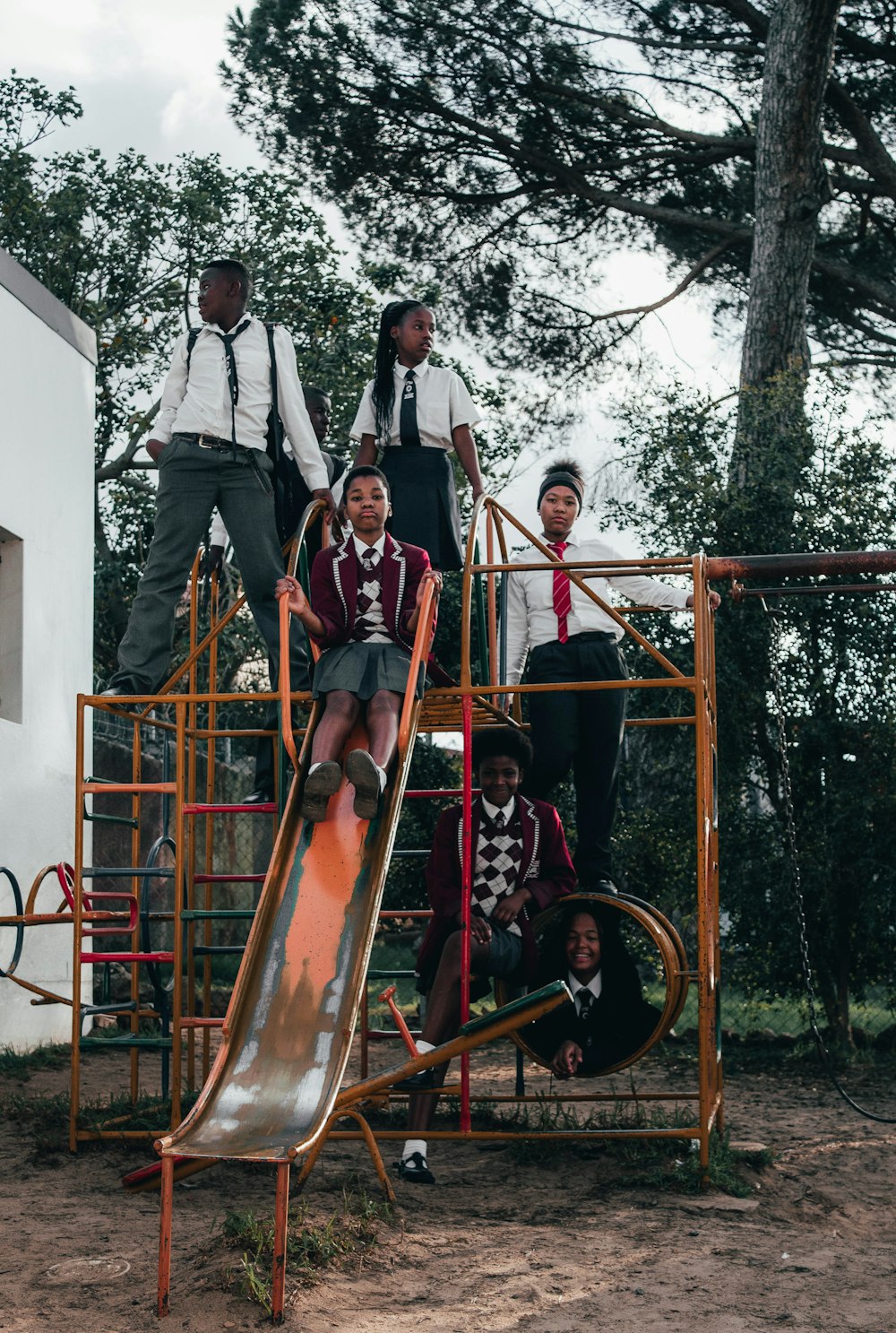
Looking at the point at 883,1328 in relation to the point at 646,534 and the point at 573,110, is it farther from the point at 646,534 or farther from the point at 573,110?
the point at 573,110

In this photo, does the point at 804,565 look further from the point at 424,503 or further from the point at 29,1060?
the point at 29,1060

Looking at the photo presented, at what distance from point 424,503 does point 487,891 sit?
170cm

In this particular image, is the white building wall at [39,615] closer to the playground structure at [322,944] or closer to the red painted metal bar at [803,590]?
the playground structure at [322,944]

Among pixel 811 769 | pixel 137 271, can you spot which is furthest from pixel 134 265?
pixel 811 769

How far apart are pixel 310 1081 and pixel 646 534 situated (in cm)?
623

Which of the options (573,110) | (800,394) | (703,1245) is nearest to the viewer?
(703,1245)

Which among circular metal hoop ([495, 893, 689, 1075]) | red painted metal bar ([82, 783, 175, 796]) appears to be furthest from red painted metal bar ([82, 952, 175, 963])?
circular metal hoop ([495, 893, 689, 1075])

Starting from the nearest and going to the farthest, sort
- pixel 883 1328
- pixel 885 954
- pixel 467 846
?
pixel 883 1328
pixel 467 846
pixel 885 954

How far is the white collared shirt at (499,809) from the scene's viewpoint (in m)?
6.10

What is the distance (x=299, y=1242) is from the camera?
4.45 m

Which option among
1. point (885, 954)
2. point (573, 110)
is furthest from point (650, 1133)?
point (573, 110)

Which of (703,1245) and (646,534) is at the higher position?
(646,534)

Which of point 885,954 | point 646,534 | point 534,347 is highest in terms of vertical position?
point 534,347

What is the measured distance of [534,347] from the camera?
1394cm
